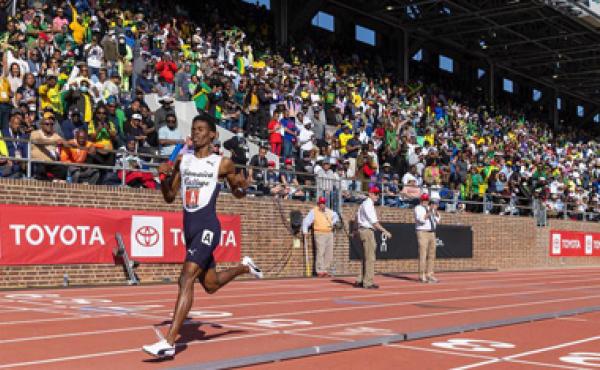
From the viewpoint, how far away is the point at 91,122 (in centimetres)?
1725

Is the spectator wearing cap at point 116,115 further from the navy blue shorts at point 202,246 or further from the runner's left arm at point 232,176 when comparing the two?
the navy blue shorts at point 202,246

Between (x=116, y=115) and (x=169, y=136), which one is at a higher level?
(x=116, y=115)

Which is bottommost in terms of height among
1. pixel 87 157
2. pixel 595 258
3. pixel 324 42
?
pixel 595 258

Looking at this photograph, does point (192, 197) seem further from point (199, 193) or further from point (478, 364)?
point (478, 364)

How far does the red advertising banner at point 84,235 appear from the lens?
14734mm

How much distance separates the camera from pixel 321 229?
21.2 meters

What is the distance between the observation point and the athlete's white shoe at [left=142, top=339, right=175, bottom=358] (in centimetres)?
679

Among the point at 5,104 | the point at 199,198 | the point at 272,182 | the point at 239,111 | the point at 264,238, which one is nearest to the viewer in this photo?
the point at 199,198

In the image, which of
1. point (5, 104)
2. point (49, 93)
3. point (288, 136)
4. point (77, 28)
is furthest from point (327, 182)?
Result: point (5, 104)

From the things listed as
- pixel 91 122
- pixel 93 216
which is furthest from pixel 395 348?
pixel 91 122

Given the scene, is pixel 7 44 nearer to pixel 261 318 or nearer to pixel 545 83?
pixel 261 318

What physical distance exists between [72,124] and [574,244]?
26.2m

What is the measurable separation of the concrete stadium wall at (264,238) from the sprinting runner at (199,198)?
797cm

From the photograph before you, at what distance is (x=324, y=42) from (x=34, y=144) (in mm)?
23511
